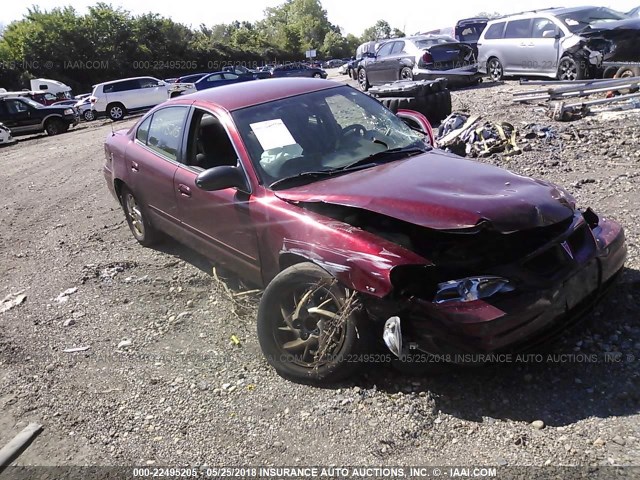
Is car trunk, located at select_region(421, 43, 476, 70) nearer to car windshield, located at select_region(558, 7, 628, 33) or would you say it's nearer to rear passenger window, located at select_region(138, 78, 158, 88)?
car windshield, located at select_region(558, 7, 628, 33)

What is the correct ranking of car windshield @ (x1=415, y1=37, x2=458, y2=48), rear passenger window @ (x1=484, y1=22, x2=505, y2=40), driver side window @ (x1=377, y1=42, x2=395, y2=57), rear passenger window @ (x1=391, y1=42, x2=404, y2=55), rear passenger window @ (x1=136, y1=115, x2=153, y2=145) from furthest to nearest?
driver side window @ (x1=377, y1=42, x2=395, y2=57), rear passenger window @ (x1=391, y1=42, x2=404, y2=55), car windshield @ (x1=415, y1=37, x2=458, y2=48), rear passenger window @ (x1=484, y1=22, x2=505, y2=40), rear passenger window @ (x1=136, y1=115, x2=153, y2=145)

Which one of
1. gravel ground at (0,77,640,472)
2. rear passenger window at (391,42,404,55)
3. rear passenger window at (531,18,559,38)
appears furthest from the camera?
rear passenger window at (391,42,404,55)

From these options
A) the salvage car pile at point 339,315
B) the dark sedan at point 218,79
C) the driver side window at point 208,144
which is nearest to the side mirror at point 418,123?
the salvage car pile at point 339,315

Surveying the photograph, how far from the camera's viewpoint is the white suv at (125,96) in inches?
933

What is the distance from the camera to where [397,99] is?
29.6 feet

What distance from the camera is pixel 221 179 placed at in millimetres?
3592

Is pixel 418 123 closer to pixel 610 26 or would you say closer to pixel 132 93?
pixel 610 26

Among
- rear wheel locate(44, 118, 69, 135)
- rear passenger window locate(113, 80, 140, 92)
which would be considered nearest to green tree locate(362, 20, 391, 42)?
rear passenger window locate(113, 80, 140, 92)

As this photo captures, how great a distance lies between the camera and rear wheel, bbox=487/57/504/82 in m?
14.8

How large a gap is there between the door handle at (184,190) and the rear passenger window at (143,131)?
3.53ft

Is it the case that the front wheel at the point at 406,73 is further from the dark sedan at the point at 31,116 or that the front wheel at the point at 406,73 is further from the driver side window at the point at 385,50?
the dark sedan at the point at 31,116

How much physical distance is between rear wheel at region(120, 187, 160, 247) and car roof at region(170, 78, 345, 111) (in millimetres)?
1310

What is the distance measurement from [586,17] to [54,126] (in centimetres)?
1908

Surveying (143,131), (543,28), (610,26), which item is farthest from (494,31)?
(143,131)
